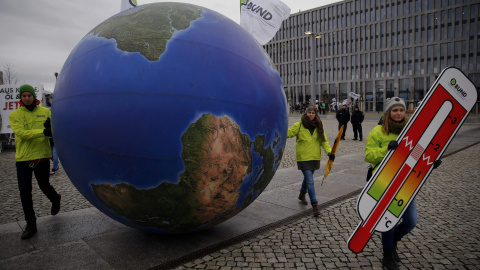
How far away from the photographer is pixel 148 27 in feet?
10.2

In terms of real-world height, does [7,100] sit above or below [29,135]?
above

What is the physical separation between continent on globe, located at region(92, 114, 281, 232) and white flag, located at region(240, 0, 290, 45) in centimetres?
764

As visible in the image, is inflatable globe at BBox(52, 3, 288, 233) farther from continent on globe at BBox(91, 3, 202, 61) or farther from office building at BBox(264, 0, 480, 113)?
office building at BBox(264, 0, 480, 113)

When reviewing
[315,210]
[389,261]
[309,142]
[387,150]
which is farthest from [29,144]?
[389,261]

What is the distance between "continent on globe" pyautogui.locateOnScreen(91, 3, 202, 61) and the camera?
299cm

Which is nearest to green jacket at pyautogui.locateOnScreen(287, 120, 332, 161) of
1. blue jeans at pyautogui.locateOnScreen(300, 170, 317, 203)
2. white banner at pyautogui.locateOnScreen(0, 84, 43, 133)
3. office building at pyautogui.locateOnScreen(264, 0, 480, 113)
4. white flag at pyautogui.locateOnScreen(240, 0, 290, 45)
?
blue jeans at pyautogui.locateOnScreen(300, 170, 317, 203)

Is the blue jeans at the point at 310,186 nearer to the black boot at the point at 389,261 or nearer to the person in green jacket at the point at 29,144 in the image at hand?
the black boot at the point at 389,261

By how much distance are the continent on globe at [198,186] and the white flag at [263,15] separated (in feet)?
25.1

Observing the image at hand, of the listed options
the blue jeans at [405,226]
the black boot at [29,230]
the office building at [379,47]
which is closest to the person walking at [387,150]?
the blue jeans at [405,226]

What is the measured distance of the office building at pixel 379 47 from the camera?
67.4 meters

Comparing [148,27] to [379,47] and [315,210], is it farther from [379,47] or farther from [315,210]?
[379,47]

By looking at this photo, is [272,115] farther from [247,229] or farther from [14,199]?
[14,199]

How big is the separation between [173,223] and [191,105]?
1.29 m

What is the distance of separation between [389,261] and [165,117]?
8.98ft
